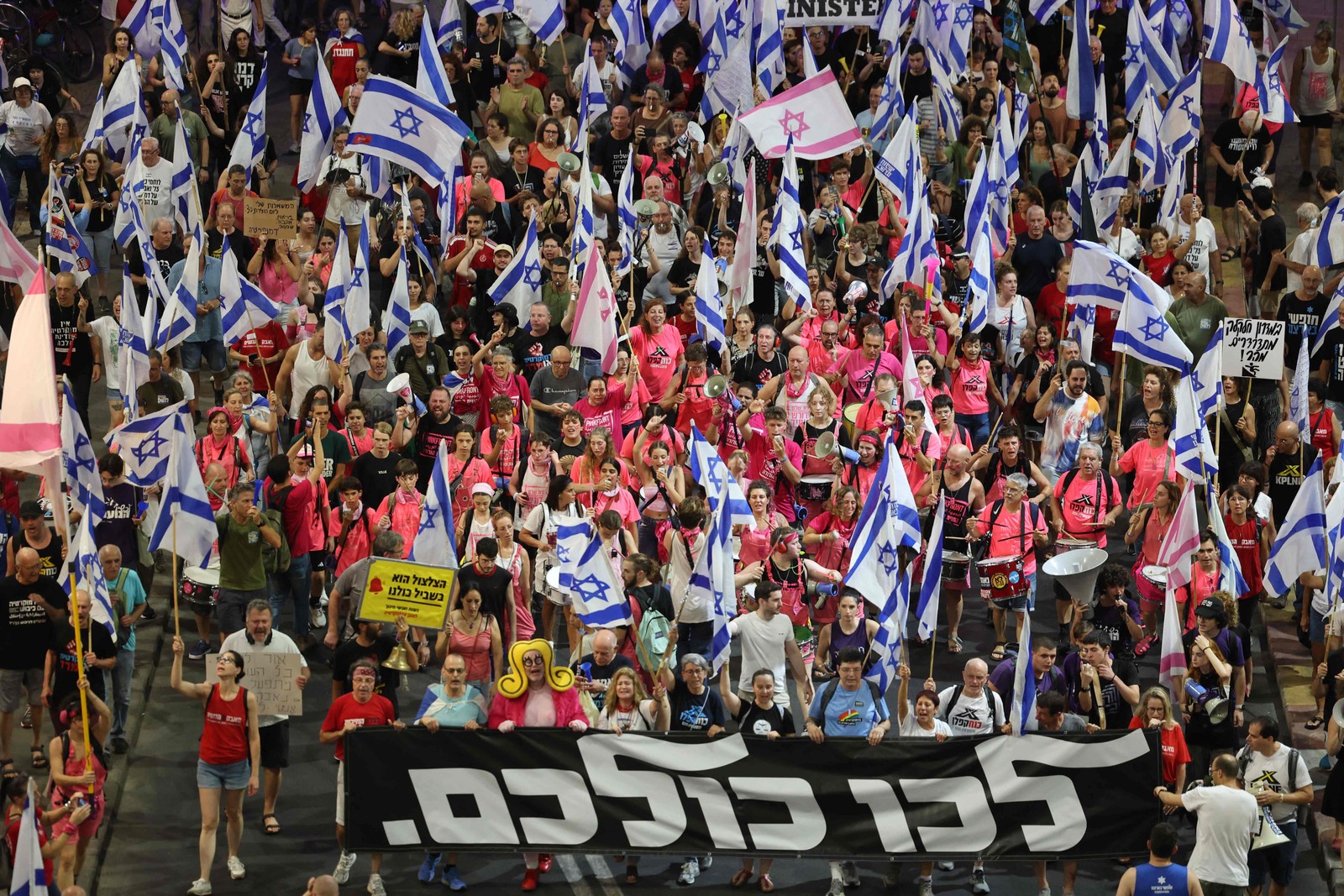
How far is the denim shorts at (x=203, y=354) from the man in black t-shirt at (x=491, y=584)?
18.8 feet

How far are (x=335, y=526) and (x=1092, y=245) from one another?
7.62 metres

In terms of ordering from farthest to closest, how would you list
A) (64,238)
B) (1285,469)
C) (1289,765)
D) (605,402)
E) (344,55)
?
(344,55)
(64,238)
(605,402)
(1285,469)
(1289,765)

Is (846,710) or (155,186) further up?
Result: (155,186)

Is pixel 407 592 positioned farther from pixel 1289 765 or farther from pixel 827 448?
pixel 1289 765

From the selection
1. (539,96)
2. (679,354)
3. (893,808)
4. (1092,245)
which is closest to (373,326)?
(679,354)

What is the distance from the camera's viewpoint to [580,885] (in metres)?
17.5

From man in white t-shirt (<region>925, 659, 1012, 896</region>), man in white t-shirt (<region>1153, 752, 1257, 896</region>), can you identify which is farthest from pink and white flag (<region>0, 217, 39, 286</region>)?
man in white t-shirt (<region>1153, 752, 1257, 896</region>)

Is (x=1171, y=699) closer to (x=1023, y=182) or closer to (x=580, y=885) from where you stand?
(x=580, y=885)

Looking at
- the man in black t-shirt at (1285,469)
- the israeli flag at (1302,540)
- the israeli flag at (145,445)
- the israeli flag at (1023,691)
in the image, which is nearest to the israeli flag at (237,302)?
the israeli flag at (145,445)

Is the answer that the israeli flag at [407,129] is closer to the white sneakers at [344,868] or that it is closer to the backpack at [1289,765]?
the white sneakers at [344,868]

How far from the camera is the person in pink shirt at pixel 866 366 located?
72.3ft


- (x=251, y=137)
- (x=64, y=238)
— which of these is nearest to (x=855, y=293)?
(x=251, y=137)

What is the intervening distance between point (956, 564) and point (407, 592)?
5.10 m

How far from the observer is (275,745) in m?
17.7
